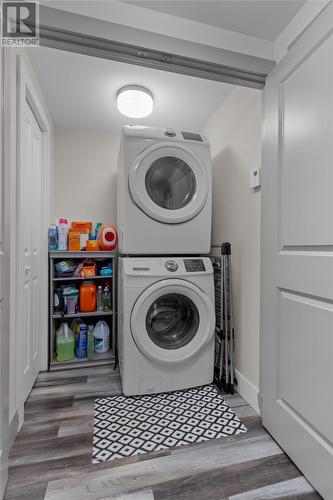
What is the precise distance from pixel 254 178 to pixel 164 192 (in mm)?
666

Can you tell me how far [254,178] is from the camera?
1.70 meters

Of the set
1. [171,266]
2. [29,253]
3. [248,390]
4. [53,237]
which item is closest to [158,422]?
[248,390]

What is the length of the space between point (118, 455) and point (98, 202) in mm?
2179

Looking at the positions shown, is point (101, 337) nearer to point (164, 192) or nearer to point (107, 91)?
point (164, 192)

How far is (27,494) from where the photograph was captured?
3.49 ft

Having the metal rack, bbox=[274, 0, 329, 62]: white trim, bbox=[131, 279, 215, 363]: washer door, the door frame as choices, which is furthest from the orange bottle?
bbox=[274, 0, 329, 62]: white trim

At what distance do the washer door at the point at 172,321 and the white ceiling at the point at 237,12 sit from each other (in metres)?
1.50

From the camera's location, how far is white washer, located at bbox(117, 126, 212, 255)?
1864 millimetres

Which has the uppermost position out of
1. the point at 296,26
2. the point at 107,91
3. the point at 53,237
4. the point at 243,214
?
the point at 107,91

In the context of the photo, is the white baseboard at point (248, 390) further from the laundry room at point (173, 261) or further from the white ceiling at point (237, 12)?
the white ceiling at point (237, 12)

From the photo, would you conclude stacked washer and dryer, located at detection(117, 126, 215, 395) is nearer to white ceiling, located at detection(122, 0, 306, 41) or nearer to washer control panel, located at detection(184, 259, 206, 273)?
washer control panel, located at detection(184, 259, 206, 273)

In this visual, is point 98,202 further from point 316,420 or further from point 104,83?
point 316,420

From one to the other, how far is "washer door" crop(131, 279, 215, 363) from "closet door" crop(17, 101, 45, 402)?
2.31 feet

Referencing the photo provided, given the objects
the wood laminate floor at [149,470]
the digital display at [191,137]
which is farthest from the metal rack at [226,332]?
the digital display at [191,137]
